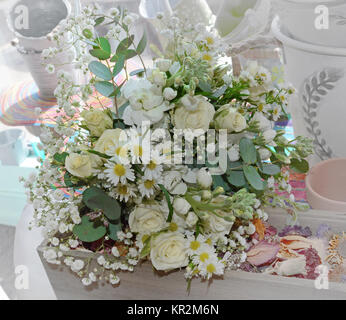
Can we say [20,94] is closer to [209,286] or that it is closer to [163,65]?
[163,65]

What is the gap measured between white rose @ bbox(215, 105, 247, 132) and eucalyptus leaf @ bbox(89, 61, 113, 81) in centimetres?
17

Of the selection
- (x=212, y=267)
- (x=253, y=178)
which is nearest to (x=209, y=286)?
(x=212, y=267)

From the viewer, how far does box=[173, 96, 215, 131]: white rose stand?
1.86 feet

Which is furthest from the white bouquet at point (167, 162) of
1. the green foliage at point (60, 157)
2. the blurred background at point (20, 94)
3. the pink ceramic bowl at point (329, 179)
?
the blurred background at point (20, 94)

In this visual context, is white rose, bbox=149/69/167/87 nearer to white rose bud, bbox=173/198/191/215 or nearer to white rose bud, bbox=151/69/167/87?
white rose bud, bbox=151/69/167/87

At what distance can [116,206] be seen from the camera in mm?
581

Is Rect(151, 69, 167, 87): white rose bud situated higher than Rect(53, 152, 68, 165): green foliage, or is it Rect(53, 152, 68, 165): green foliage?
Rect(151, 69, 167, 87): white rose bud

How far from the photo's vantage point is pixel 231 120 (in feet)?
1.91

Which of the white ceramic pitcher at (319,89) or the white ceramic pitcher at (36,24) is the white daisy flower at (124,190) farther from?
the white ceramic pitcher at (36,24)

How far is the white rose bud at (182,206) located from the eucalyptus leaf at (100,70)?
0.21m

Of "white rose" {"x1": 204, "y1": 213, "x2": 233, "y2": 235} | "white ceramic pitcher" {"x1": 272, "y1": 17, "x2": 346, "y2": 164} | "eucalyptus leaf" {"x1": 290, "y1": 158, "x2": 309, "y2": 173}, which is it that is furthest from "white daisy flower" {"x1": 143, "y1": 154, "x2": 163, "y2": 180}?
Result: "white ceramic pitcher" {"x1": 272, "y1": 17, "x2": 346, "y2": 164}

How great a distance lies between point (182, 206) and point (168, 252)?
71 mm

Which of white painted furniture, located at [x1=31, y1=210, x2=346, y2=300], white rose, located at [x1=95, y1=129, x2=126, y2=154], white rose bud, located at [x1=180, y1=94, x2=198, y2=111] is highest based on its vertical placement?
white rose bud, located at [x1=180, y1=94, x2=198, y2=111]
